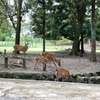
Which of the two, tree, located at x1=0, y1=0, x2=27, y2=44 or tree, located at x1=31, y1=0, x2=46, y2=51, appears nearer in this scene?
tree, located at x1=31, y1=0, x2=46, y2=51

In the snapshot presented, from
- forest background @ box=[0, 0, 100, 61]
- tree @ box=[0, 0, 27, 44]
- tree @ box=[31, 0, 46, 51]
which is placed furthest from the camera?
tree @ box=[0, 0, 27, 44]

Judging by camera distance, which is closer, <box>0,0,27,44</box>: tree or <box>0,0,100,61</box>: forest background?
<box>0,0,100,61</box>: forest background

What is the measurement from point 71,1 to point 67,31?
14.0ft

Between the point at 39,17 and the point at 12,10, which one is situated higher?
the point at 12,10

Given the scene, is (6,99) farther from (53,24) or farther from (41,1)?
(53,24)

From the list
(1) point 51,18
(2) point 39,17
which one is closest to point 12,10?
(2) point 39,17

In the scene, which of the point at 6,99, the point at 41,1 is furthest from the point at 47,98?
the point at 41,1

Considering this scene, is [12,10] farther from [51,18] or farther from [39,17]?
[51,18]

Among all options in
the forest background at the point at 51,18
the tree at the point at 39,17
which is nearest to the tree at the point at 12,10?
the forest background at the point at 51,18

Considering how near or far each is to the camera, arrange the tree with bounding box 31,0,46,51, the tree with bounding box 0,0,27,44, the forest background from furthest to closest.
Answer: the tree with bounding box 0,0,27,44
the tree with bounding box 31,0,46,51
the forest background

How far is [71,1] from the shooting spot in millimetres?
20594

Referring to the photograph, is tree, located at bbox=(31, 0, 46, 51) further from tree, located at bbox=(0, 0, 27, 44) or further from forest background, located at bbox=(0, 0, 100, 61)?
tree, located at bbox=(0, 0, 27, 44)

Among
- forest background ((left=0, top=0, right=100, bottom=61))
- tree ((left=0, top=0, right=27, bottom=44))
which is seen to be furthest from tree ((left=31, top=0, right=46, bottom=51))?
tree ((left=0, top=0, right=27, bottom=44))

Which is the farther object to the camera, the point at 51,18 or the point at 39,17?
the point at 51,18
